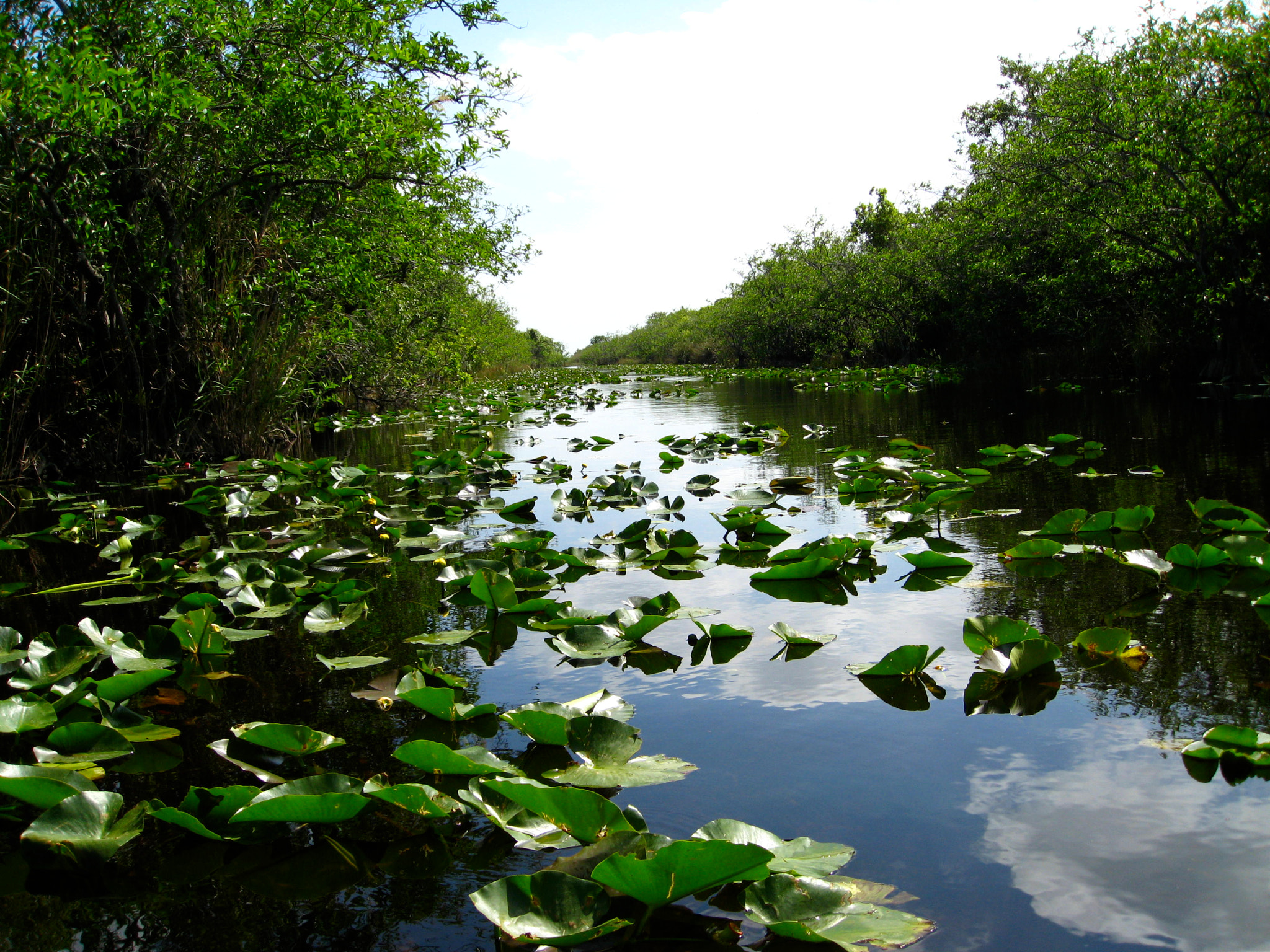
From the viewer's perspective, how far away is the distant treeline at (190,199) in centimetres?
486

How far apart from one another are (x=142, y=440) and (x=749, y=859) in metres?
6.58

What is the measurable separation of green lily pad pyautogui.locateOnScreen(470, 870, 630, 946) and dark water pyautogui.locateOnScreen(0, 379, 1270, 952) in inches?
3.6

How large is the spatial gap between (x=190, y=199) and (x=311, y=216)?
148 cm

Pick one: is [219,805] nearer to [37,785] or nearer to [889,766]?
[37,785]

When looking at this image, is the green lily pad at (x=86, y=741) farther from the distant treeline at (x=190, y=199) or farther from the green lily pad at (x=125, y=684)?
the distant treeline at (x=190, y=199)

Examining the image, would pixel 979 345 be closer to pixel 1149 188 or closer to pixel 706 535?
Result: pixel 1149 188

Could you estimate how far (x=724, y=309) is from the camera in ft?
139

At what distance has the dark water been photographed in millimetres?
1107

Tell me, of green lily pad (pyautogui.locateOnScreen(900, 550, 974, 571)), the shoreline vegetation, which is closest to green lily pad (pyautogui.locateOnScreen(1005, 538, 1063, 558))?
green lily pad (pyautogui.locateOnScreen(900, 550, 974, 571))

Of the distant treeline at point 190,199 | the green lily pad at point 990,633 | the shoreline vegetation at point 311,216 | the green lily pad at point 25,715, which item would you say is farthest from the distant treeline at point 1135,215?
the green lily pad at point 25,715

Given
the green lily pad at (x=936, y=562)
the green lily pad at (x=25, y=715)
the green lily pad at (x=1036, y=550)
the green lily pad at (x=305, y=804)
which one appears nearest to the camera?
the green lily pad at (x=305, y=804)

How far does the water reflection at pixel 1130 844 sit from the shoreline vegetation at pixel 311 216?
15.2 ft

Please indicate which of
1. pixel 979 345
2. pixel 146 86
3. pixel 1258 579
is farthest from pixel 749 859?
pixel 979 345

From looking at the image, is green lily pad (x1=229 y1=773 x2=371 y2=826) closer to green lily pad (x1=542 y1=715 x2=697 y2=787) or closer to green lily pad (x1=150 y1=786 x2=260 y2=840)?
green lily pad (x1=150 y1=786 x2=260 y2=840)
